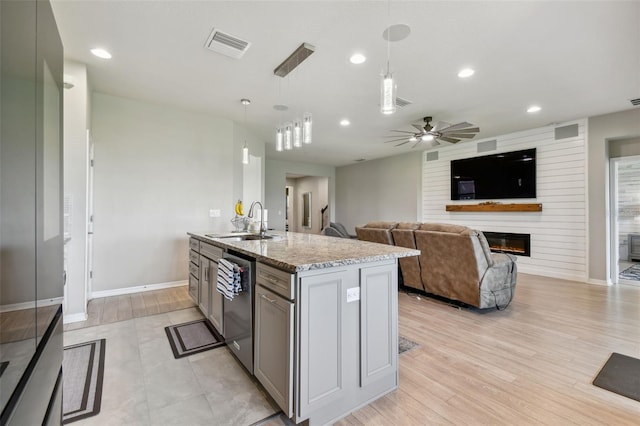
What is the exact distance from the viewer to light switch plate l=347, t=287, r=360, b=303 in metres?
1.67

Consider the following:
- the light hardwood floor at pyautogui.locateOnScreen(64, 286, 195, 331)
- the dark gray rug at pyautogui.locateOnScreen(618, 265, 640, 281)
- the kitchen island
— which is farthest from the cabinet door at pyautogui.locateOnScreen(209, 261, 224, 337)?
the dark gray rug at pyautogui.locateOnScreen(618, 265, 640, 281)

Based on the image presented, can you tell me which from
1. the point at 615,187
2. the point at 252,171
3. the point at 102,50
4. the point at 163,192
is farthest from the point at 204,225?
the point at 615,187

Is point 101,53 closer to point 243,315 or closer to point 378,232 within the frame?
point 243,315

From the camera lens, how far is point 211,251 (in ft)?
8.77

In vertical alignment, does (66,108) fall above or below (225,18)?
below

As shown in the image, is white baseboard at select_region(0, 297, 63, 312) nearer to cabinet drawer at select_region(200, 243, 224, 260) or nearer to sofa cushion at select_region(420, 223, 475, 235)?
cabinet drawer at select_region(200, 243, 224, 260)

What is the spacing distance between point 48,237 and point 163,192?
3863mm

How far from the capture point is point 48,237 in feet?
2.77

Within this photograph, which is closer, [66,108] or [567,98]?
[66,108]

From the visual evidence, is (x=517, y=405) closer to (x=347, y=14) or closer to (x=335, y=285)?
(x=335, y=285)

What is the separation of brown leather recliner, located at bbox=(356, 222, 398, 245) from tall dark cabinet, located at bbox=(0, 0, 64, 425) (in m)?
3.59

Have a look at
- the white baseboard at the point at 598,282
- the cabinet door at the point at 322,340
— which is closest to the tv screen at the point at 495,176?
the white baseboard at the point at 598,282

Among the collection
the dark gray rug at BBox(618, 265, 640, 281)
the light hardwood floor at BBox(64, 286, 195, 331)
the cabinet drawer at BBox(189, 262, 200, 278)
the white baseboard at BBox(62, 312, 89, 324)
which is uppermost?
the cabinet drawer at BBox(189, 262, 200, 278)

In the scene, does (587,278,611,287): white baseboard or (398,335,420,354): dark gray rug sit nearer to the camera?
(398,335,420,354): dark gray rug
